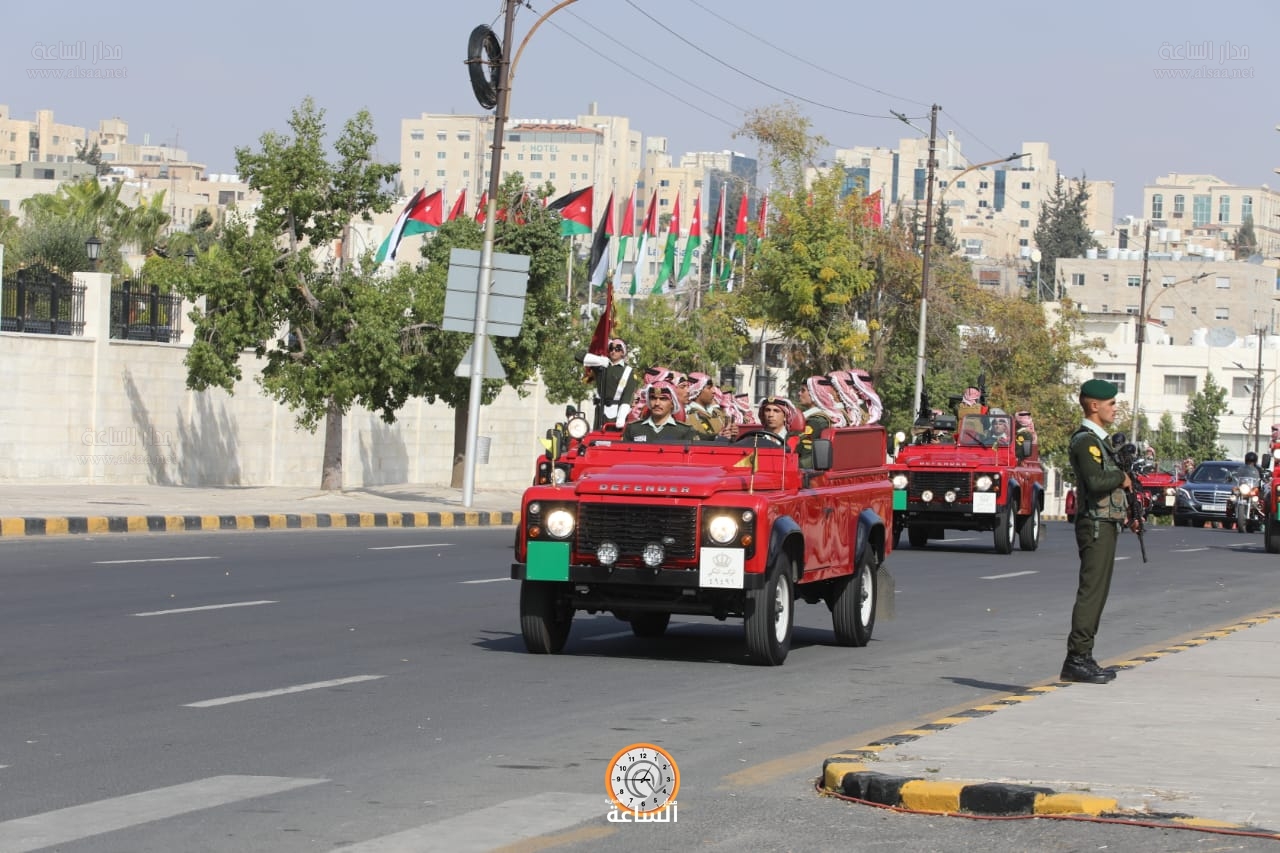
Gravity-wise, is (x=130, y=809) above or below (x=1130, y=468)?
below

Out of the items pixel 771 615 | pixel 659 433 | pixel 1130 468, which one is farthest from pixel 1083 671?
pixel 659 433

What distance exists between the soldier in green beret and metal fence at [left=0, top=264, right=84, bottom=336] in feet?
81.8

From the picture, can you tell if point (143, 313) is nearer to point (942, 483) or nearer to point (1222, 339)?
point (942, 483)

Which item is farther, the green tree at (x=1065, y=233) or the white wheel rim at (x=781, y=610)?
the green tree at (x=1065, y=233)

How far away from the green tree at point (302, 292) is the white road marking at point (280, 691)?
21.6 meters

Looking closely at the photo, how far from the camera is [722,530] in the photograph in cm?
1312

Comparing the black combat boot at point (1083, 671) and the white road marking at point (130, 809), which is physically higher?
the black combat boot at point (1083, 671)

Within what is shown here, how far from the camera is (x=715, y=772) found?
30.0ft

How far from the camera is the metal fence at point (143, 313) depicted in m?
36.3

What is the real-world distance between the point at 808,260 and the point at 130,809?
151 feet

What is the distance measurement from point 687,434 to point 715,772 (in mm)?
5956

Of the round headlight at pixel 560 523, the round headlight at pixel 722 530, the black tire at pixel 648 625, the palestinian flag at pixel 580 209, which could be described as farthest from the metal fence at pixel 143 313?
the round headlight at pixel 722 530

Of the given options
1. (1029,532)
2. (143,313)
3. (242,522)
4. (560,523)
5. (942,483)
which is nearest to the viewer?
(560,523)

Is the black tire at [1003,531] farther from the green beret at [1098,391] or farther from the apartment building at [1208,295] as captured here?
the apartment building at [1208,295]
